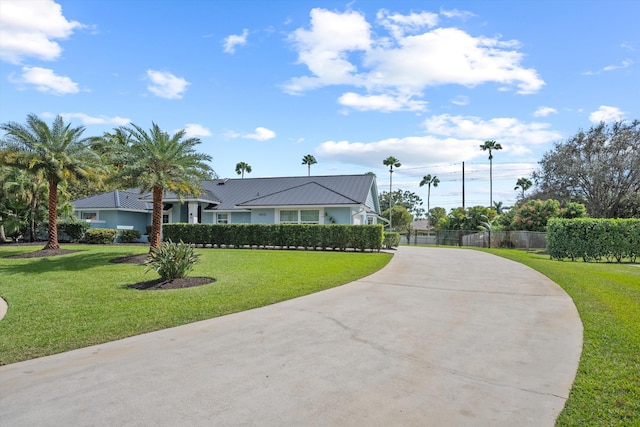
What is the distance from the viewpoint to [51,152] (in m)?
20.1

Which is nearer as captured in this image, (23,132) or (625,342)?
(625,342)

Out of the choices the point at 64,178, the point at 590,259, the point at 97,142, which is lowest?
the point at 590,259

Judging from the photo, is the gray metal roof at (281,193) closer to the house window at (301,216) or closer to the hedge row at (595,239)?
the house window at (301,216)

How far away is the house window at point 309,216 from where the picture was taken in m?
28.8

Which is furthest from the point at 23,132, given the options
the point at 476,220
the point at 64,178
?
the point at 476,220

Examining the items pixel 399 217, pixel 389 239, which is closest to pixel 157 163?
pixel 389 239

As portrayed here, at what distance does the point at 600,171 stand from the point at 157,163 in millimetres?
40606

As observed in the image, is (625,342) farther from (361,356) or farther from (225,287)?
(225,287)

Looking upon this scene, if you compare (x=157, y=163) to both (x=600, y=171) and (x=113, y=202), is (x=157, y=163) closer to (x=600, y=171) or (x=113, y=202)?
(x=113, y=202)

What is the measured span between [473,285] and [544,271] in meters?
4.53

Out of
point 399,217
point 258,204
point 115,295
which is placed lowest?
point 115,295

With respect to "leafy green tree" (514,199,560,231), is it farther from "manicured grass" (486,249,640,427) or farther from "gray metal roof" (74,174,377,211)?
"manicured grass" (486,249,640,427)

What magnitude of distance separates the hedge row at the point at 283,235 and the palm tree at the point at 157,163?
7613mm

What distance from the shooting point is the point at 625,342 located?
571 cm
